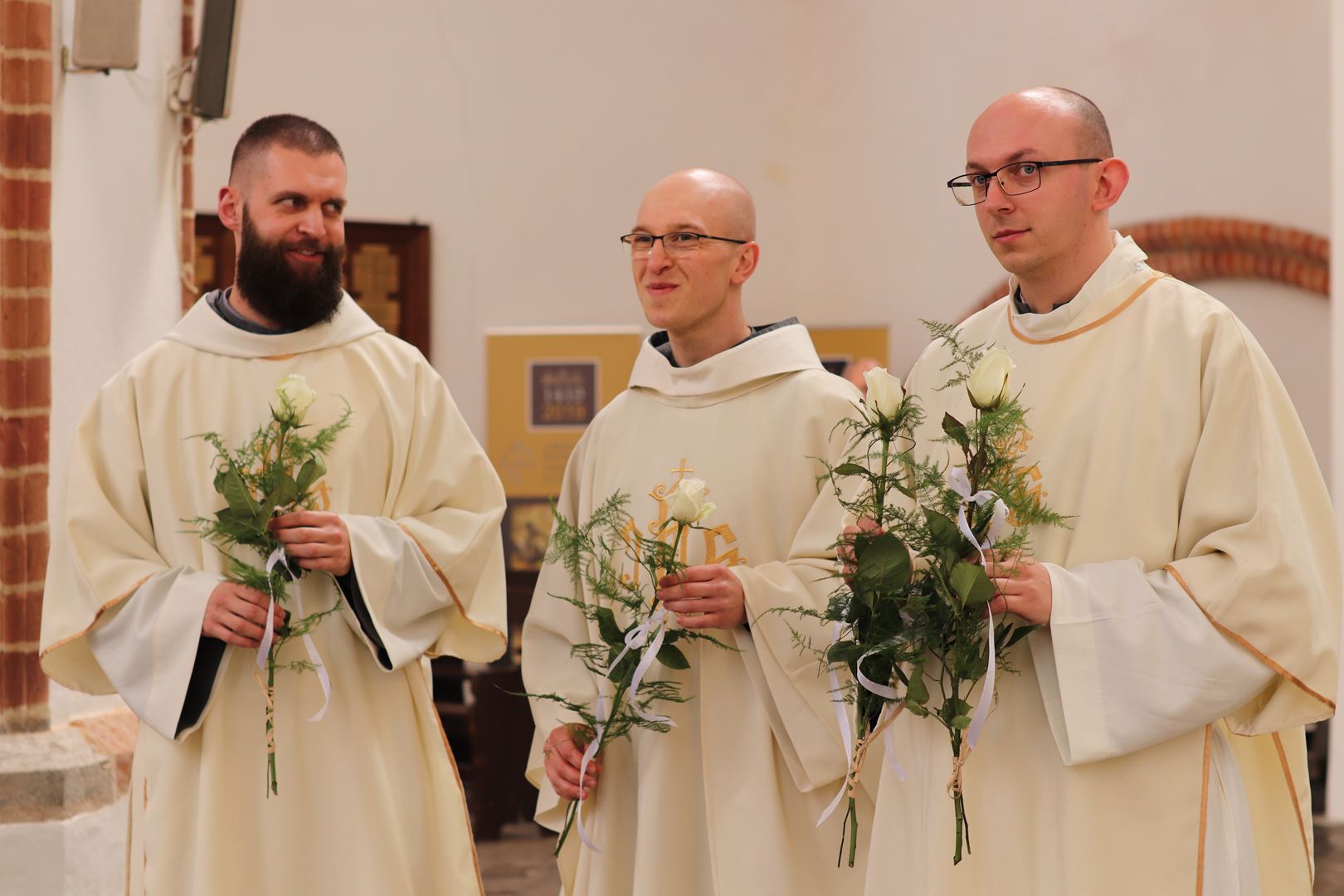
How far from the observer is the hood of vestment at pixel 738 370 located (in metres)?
3.81

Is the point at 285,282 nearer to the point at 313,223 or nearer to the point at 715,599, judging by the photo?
the point at 313,223

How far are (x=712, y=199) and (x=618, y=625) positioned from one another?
3.46 ft

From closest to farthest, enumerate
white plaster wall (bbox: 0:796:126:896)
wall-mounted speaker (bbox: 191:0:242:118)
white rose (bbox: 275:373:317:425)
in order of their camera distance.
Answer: white rose (bbox: 275:373:317:425) → white plaster wall (bbox: 0:796:126:896) → wall-mounted speaker (bbox: 191:0:242:118)

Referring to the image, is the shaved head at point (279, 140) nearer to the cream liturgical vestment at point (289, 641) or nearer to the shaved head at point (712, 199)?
the cream liturgical vestment at point (289, 641)

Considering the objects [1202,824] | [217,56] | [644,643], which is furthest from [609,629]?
[217,56]

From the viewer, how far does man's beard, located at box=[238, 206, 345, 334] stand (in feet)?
12.4

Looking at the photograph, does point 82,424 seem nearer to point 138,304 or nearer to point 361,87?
point 138,304

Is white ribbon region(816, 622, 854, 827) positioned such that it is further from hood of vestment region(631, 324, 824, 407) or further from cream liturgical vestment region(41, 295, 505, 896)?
cream liturgical vestment region(41, 295, 505, 896)

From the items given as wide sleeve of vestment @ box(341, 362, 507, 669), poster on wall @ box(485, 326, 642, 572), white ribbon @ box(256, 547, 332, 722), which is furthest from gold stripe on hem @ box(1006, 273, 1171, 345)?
poster on wall @ box(485, 326, 642, 572)

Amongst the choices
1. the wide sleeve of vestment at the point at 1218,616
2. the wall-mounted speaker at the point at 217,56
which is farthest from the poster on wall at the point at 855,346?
the wide sleeve of vestment at the point at 1218,616

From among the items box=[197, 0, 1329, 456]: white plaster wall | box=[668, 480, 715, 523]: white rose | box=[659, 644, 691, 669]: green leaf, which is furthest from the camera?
box=[197, 0, 1329, 456]: white plaster wall

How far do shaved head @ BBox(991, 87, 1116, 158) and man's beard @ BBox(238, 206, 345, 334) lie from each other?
5.54 ft

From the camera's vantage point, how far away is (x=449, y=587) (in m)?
3.75

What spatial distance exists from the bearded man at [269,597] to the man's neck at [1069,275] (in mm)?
1477
